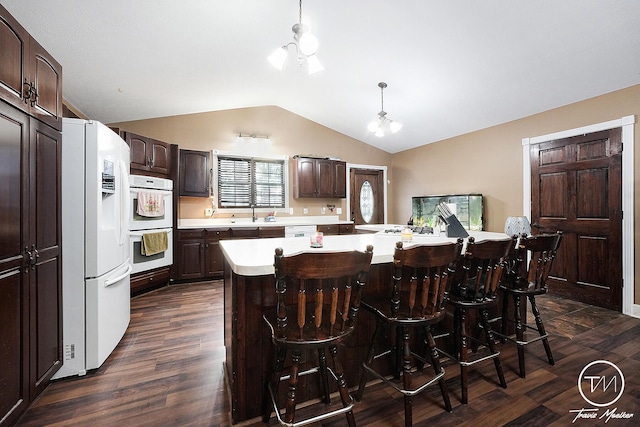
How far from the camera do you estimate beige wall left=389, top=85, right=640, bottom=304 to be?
316 centimetres

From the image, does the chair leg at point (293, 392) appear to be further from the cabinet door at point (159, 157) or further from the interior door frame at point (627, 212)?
the interior door frame at point (627, 212)

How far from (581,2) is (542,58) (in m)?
0.70

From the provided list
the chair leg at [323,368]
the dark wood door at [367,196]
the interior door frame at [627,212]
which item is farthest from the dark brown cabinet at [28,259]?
the interior door frame at [627,212]

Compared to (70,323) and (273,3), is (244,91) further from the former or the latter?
(70,323)

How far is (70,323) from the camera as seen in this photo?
1.95 m

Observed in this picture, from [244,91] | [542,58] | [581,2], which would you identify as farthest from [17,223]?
[542,58]

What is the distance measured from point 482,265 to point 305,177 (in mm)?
3975

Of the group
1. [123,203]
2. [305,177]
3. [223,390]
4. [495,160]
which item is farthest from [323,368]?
[495,160]

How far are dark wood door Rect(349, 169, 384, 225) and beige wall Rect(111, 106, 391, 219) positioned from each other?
255 millimetres

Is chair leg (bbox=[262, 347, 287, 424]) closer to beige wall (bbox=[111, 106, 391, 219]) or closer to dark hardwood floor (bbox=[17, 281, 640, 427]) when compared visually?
dark hardwood floor (bbox=[17, 281, 640, 427])

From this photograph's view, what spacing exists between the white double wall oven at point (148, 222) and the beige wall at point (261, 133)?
2.22ft

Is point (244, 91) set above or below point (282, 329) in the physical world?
above

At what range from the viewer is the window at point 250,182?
5.04 m

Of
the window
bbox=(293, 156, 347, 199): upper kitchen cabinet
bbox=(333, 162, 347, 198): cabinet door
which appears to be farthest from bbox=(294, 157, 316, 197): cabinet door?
bbox=(333, 162, 347, 198): cabinet door
